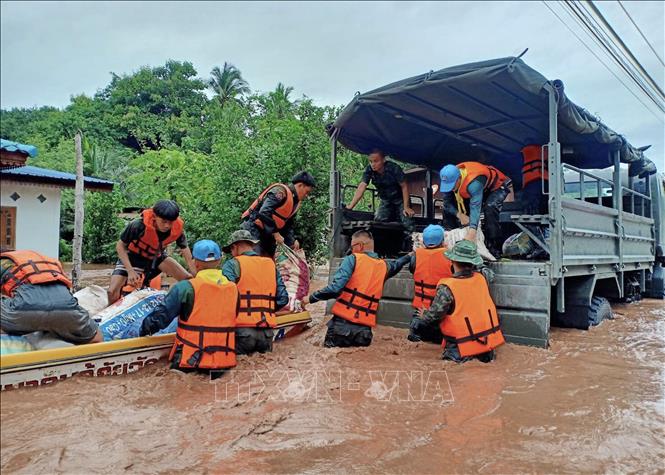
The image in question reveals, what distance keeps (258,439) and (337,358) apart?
1.79 metres

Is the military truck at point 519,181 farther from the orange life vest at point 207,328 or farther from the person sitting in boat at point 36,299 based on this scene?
the person sitting in boat at point 36,299

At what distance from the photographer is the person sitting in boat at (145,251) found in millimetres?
4895

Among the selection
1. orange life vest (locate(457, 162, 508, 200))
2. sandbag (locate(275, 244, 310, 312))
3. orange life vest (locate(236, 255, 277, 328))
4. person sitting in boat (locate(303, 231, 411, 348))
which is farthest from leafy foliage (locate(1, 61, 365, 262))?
orange life vest (locate(457, 162, 508, 200))

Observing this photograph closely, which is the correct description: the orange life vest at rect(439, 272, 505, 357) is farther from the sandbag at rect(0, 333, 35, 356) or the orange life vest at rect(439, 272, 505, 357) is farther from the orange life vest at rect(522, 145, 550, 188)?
the sandbag at rect(0, 333, 35, 356)

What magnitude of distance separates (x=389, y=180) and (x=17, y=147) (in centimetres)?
607

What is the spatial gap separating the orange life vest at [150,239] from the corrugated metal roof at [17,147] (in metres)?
3.79

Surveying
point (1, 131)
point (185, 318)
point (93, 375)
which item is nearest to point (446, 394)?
point (185, 318)

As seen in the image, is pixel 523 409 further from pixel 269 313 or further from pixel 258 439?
pixel 269 313

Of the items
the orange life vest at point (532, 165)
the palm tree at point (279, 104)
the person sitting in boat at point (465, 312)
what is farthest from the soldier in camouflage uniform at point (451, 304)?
the palm tree at point (279, 104)

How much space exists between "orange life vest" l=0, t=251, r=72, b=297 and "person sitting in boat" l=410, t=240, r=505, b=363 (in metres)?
2.99

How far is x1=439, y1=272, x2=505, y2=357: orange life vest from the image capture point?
4129 millimetres

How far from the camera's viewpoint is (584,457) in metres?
2.65

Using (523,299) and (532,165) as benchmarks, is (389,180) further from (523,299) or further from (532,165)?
(523,299)

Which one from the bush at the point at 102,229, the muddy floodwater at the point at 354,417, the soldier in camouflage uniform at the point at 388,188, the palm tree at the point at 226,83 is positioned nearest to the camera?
the muddy floodwater at the point at 354,417
